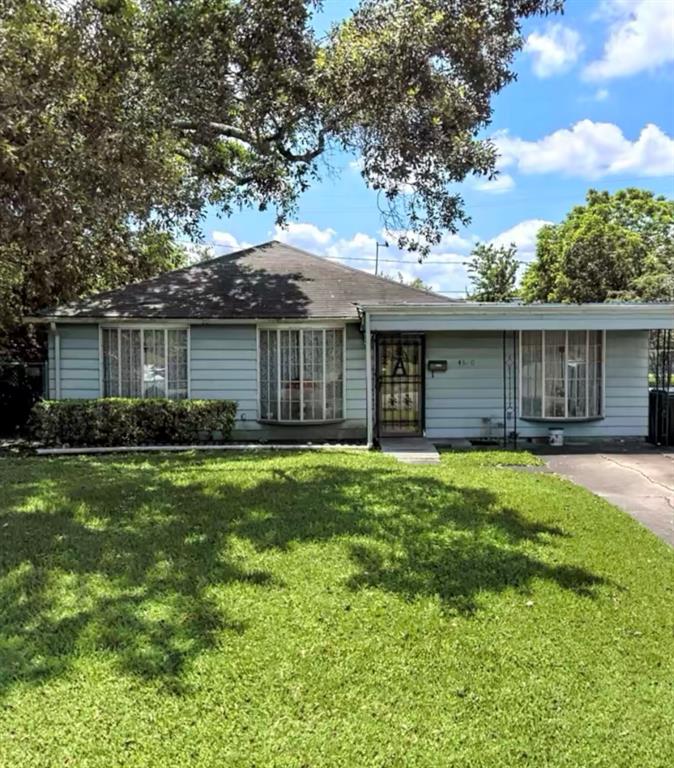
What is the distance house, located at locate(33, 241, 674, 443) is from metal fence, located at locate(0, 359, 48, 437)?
3.43 metres

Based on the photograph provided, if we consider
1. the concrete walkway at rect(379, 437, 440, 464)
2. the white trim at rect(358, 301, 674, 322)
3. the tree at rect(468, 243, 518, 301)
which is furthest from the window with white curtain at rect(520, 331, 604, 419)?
the tree at rect(468, 243, 518, 301)

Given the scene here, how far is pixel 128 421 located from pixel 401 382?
532 cm

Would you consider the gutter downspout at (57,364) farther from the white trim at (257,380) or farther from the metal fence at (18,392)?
the white trim at (257,380)

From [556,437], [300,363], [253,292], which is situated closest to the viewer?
[556,437]

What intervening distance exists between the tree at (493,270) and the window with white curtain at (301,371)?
24.5m

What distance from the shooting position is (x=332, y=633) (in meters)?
4.02

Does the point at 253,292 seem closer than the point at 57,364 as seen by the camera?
No

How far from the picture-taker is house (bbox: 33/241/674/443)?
12.8 meters

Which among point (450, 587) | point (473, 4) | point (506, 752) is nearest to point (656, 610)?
point (450, 587)

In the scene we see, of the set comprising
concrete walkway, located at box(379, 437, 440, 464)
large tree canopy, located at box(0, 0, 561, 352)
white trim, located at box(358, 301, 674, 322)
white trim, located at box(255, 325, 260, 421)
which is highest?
large tree canopy, located at box(0, 0, 561, 352)

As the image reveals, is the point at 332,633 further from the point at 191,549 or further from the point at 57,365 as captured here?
the point at 57,365

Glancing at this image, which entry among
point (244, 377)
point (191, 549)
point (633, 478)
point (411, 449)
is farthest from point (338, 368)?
point (191, 549)

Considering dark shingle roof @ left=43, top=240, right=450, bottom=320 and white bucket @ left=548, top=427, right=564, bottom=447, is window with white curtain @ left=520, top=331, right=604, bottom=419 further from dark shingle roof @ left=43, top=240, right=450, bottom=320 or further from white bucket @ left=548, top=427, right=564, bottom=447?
dark shingle roof @ left=43, top=240, right=450, bottom=320

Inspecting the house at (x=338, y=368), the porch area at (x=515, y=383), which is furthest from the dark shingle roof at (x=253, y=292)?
the porch area at (x=515, y=383)
